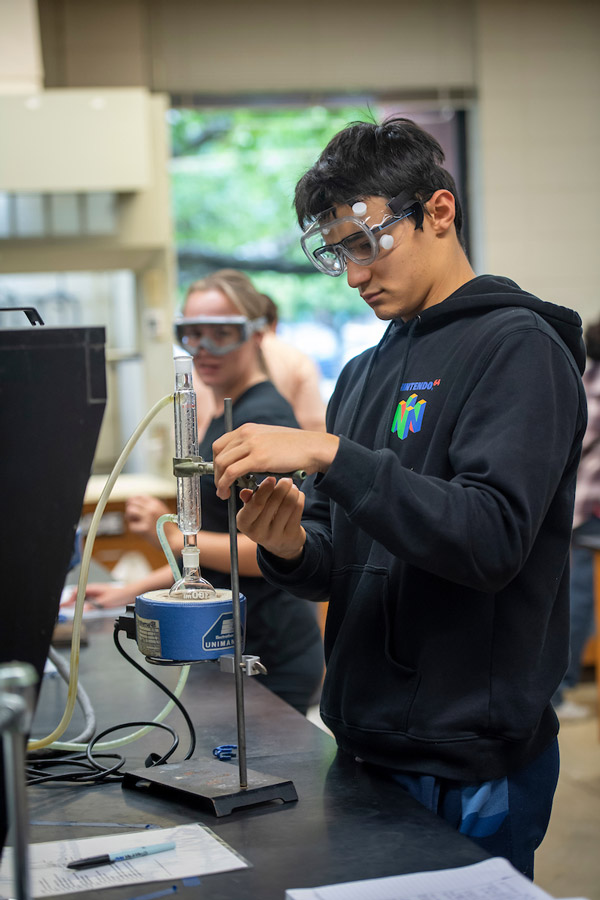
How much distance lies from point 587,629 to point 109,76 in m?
3.24

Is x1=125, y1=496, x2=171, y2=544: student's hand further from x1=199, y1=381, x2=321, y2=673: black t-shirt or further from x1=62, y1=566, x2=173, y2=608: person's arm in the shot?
x1=62, y1=566, x2=173, y2=608: person's arm

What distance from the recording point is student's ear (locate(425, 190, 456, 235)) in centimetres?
126

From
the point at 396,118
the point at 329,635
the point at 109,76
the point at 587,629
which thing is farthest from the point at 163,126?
the point at 329,635

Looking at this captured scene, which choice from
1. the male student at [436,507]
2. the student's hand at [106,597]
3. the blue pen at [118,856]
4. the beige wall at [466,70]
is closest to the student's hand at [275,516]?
the male student at [436,507]

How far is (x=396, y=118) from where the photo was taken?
1.33 meters

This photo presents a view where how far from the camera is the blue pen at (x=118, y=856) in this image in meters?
0.95

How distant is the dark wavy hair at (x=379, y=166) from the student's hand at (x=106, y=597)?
1.21 metres

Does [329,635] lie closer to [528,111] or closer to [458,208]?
[458,208]

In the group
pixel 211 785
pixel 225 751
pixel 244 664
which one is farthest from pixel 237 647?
pixel 225 751

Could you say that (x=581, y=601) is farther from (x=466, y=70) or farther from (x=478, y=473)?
(x=478, y=473)

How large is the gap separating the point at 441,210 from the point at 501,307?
0.52ft

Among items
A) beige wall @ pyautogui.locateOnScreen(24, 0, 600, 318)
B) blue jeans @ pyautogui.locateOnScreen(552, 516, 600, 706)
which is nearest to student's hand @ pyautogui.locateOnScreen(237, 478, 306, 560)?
blue jeans @ pyautogui.locateOnScreen(552, 516, 600, 706)

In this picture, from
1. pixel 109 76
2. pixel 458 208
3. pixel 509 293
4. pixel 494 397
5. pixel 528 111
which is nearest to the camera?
pixel 494 397

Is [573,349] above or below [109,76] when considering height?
below
